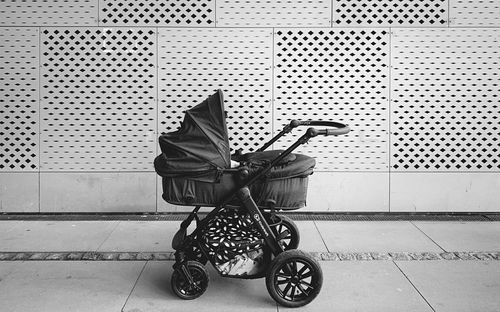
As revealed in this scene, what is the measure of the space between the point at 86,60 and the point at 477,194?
5274mm

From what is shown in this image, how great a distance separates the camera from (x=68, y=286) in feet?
12.9

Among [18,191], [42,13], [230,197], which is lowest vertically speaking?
[18,191]

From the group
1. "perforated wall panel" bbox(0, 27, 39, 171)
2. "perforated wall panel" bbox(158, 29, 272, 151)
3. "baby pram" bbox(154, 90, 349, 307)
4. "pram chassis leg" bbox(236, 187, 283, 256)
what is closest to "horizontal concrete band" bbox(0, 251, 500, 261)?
"baby pram" bbox(154, 90, 349, 307)

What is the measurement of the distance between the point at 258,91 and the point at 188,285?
3.13 meters

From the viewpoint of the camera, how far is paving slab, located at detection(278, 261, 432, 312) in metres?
3.58

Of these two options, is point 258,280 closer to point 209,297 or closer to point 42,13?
point 209,297

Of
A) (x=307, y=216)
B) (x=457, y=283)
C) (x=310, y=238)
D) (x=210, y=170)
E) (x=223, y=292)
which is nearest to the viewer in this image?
(x=210, y=170)

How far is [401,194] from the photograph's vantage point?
6.26 meters

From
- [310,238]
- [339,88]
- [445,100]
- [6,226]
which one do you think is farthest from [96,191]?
[445,100]

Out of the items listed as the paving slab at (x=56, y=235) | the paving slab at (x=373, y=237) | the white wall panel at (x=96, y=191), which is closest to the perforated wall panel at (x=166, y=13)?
the white wall panel at (x=96, y=191)

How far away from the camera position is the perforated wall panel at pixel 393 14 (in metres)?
6.14

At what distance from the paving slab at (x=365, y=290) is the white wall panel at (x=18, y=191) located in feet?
12.7

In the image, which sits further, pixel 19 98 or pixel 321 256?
pixel 19 98

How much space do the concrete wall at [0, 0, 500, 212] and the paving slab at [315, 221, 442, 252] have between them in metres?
0.52
